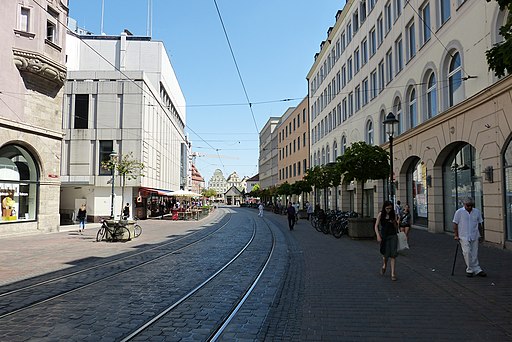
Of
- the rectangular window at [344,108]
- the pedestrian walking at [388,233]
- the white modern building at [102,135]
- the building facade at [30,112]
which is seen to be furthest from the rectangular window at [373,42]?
the pedestrian walking at [388,233]

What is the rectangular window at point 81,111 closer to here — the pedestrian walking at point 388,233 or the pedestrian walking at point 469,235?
the pedestrian walking at point 388,233

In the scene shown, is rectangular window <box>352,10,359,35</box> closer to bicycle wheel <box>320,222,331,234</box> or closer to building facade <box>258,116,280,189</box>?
bicycle wheel <box>320,222,331,234</box>

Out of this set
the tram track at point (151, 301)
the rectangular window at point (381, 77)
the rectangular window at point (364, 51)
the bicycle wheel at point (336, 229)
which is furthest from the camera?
the rectangular window at point (364, 51)

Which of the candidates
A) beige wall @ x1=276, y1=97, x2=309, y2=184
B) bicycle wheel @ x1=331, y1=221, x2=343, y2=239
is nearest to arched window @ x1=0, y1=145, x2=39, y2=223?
bicycle wheel @ x1=331, y1=221, x2=343, y2=239

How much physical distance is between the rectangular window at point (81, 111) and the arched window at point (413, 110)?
26.8 meters

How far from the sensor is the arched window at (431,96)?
810 inches

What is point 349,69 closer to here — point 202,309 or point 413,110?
point 413,110

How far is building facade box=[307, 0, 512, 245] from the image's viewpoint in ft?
47.3

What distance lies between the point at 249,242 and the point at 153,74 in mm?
36820

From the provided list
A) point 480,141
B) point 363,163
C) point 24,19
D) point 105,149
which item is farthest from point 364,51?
point 24,19

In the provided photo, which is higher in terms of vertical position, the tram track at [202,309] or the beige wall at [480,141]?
the beige wall at [480,141]

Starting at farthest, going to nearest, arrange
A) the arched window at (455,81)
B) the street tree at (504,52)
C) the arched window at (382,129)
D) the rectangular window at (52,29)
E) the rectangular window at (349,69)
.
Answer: the rectangular window at (349,69) → the arched window at (382,129) → the rectangular window at (52,29) → the arched window at (455,81) → the street tree at (504,52)

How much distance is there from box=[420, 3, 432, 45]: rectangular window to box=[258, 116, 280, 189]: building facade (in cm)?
5554

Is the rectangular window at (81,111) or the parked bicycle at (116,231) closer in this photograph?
the parked bicycle at (116,231)
